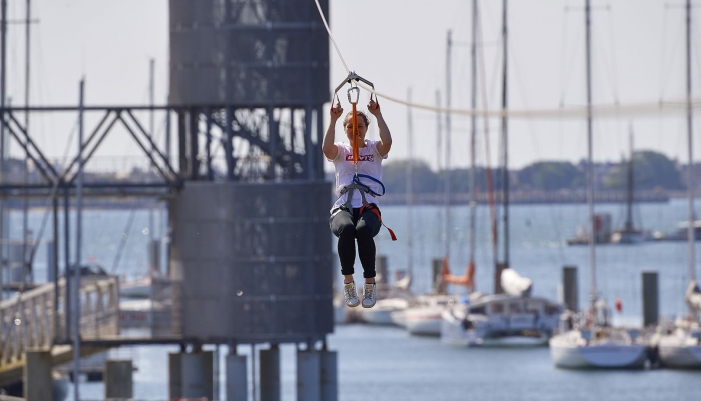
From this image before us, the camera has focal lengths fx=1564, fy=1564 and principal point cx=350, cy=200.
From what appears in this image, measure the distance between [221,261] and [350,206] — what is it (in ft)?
76.8

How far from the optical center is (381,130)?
1702 centimetres

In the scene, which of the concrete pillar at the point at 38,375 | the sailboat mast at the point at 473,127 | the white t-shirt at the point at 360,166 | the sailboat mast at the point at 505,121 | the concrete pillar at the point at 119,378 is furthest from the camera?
the sailboat mast at the point at 473,127

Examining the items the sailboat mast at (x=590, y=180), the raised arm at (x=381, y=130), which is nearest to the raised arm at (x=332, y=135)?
the raised arm at (x=381, y=130)

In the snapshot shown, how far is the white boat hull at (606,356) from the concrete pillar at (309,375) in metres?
39.0

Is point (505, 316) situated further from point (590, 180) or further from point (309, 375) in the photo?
point (309, 375)

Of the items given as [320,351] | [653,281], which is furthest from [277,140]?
[653,281]

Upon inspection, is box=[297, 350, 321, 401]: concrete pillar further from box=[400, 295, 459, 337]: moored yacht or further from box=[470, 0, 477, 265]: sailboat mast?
box=[400, 295, 459, 337]: moored yacht

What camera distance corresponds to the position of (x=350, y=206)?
57.8 ft

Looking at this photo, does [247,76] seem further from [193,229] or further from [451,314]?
[451,314]

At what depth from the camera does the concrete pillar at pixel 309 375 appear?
1656 inches

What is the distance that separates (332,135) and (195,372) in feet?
Result: 86.2

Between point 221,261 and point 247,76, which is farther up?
point 247,76

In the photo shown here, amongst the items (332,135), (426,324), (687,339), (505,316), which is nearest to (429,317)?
(426,324)

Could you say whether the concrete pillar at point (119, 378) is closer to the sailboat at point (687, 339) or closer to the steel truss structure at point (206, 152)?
the steel truss structure at point (206, 152)
